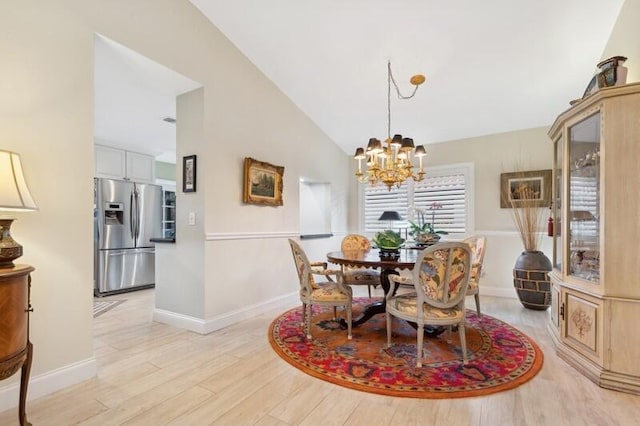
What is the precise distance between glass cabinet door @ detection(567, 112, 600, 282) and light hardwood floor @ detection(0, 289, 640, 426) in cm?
82

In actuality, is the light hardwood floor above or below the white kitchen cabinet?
below

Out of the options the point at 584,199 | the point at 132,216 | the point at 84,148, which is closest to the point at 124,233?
the point at 132,216

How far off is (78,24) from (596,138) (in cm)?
384

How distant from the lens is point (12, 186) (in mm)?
1559

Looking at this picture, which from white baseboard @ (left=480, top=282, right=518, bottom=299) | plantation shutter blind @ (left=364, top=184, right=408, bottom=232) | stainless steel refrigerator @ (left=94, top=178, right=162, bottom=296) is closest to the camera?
white baseboard @ (left=480, top=282, right=518, bottom=299)

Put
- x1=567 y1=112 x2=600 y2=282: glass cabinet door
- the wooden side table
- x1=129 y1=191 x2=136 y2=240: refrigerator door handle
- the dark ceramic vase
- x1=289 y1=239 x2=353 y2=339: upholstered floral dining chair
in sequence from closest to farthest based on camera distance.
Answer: the wooden side table < x1=567 y1=112 x2=600 y2=282: glass cabinet door < x1=289 y1=239 x2=353 y2=339: upholstered floral dining chair < the dark ceramic vase < x1=129 y1=191 x2=136 y2=240: refrigerator door handle

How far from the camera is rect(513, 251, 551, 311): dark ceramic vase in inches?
143

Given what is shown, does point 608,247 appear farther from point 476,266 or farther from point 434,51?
point 434,51

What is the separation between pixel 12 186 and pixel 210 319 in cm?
198

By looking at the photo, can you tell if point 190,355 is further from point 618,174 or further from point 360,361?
point 618,174

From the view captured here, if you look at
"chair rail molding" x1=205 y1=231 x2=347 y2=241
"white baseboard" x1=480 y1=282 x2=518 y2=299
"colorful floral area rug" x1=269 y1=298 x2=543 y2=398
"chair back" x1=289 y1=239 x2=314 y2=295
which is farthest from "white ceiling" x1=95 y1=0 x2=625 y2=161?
"colorful floral area rug" x1=269 y1=298 x2=543 y2=398

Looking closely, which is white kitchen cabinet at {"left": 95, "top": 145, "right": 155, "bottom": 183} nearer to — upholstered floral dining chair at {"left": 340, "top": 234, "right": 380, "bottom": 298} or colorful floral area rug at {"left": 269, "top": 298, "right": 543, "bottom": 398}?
colorful floral area rug at {"left": 269, "top": 298, "right": 543, "bottom": 398}

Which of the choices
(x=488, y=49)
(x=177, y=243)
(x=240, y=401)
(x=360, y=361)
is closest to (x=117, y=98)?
(x=177, y=243)

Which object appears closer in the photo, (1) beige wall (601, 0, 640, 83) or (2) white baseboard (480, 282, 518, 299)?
(1) beige wall (601, 0, 640, 83)
